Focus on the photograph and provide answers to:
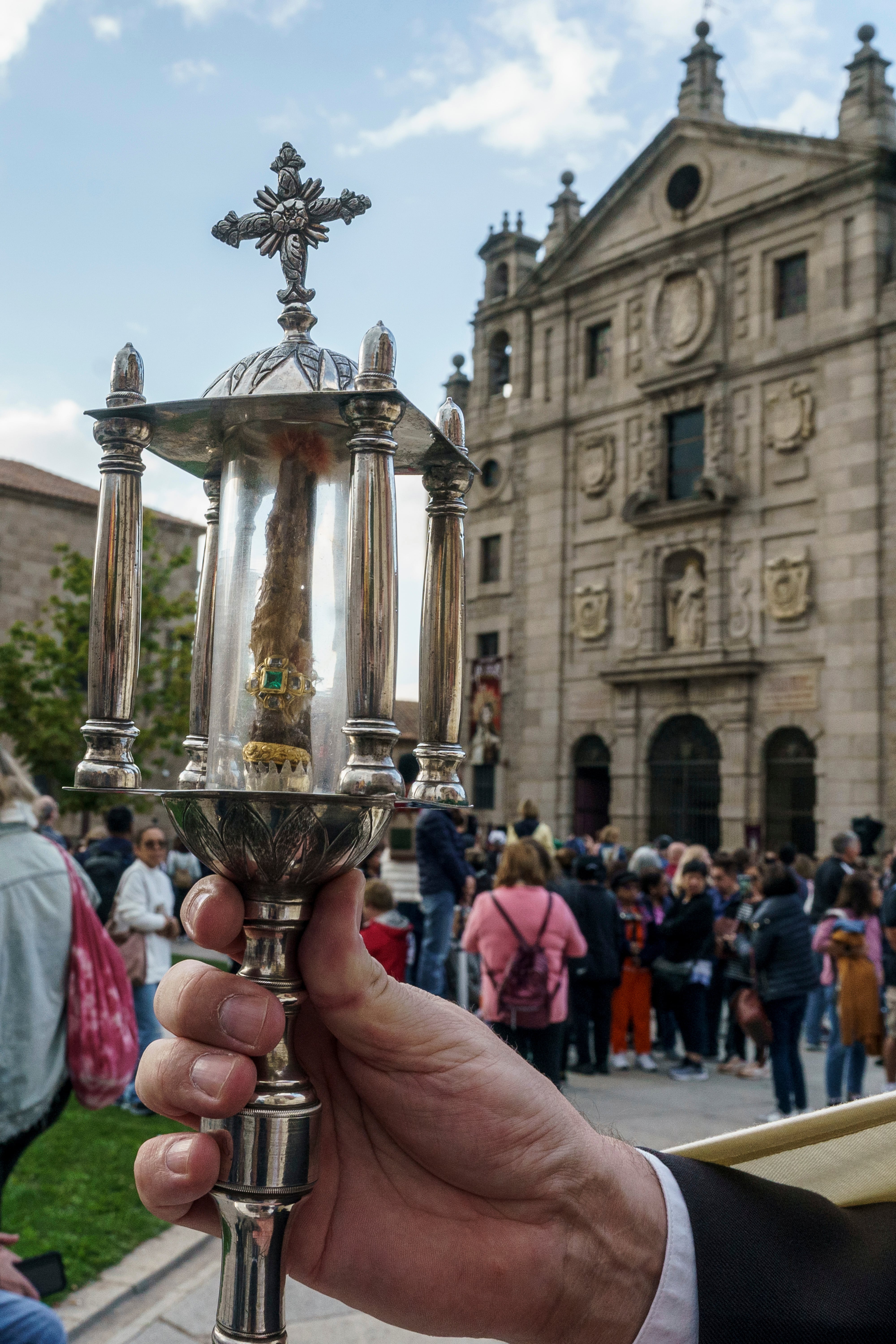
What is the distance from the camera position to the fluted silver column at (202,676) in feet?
5.50

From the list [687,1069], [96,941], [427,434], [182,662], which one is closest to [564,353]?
[182,662]

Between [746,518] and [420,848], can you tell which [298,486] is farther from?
[746,518]

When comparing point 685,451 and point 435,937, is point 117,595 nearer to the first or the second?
point 435,937

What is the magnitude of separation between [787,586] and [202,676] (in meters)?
23.5

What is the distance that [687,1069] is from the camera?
422 inches

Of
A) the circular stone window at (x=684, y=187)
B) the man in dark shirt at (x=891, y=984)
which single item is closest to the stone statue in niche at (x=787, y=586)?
the circular stone window at (x=684, y=187)

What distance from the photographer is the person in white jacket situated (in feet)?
26.6

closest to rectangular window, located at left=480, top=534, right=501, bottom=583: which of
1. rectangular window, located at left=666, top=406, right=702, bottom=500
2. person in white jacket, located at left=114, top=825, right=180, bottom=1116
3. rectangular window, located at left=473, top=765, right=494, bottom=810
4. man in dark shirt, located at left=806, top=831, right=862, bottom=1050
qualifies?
rectangular window, located at left=473, top=765, right=494, bottom=810

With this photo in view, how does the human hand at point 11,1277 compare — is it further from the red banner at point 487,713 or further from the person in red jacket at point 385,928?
the red banner at point 487,713

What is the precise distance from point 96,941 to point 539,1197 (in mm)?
3170

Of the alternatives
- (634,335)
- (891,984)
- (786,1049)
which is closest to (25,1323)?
(891,984)

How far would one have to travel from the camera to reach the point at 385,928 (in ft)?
26.6

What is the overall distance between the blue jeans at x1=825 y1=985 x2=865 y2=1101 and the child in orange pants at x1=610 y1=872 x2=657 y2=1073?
6.94 ft

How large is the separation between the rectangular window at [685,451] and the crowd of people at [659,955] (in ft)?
48.9
